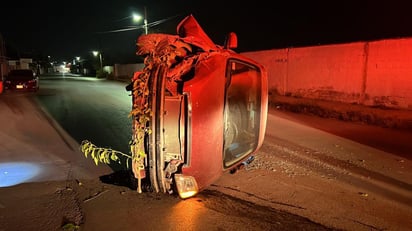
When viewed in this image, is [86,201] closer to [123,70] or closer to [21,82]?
[21,82]

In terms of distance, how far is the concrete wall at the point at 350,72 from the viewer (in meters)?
12.2

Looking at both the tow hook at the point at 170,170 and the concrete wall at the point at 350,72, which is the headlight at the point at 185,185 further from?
the concrete wall at the point at 350,72

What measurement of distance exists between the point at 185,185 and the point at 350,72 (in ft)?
36.4

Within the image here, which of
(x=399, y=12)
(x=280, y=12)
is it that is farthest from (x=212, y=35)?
(x=399, y=12)

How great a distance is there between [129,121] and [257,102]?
5716 mm

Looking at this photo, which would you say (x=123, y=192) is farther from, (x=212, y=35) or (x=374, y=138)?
(x=212, y=35)

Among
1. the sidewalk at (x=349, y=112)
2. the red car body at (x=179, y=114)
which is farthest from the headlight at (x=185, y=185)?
the sidewalk at (x=349, y=112)

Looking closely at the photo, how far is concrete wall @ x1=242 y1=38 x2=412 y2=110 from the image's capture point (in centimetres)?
1220

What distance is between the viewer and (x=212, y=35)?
41.8m

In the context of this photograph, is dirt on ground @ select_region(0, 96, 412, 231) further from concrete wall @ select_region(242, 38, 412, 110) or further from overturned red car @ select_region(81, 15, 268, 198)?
concrete wall @ select_region(242, 38, 412, 110)

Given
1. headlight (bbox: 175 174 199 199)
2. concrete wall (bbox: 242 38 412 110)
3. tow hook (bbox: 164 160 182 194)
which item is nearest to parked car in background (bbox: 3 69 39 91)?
concrete wall (bbox: 242 38 412 110)

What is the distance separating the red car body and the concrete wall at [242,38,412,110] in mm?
9009

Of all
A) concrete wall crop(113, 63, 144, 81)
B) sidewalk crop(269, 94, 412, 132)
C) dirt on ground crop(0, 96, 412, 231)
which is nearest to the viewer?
dirt on ground crop(0, 96, 412, 231)

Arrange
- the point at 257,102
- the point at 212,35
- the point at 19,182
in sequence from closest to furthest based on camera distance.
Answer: the point at 19,182, the point at 257,102, the point at 212,35
